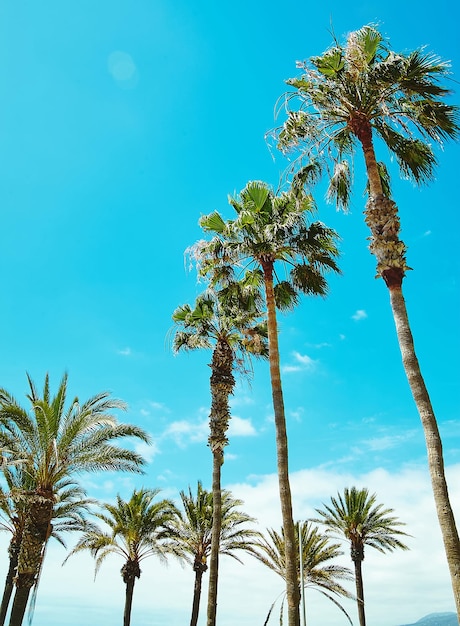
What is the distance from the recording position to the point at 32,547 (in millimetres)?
18656

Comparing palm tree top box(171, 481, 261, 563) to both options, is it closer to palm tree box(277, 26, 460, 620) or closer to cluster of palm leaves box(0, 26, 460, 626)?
cluster of palm leaves box(0, 26, 460, 626)

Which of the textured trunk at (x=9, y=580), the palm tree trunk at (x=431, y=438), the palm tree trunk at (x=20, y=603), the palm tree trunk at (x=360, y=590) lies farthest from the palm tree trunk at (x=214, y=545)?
the palm tree trunk at (x=360, y=590)

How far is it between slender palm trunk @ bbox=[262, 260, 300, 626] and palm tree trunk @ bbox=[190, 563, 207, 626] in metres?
17.4

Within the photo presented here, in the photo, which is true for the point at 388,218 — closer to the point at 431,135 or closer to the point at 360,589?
the point at 431,135

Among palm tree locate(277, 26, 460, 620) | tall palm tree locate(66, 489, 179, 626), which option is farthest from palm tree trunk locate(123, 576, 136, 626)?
palm tree locate(277, 26, 460, 620)

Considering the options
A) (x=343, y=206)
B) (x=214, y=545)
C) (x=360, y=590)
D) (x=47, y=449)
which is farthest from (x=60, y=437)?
(x=360, y=590)

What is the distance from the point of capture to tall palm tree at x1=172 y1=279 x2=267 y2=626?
19625 millimetres

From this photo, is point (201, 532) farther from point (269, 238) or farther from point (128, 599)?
point (269, 238)

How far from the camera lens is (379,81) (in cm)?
1195

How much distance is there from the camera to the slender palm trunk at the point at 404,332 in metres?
8.16

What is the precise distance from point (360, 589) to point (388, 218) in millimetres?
27835

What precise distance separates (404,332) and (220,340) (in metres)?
12.2

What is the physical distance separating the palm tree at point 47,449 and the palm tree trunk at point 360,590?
18.5m

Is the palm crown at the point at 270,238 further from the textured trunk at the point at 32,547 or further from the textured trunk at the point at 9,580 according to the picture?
the textured trunk at the point at 9,580
